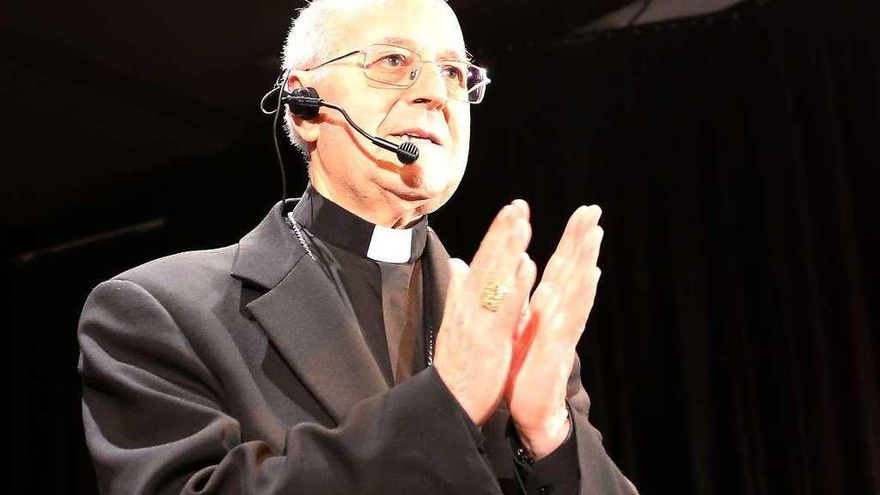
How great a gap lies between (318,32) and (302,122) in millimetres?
140

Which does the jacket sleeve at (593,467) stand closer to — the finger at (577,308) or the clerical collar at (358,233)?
the finger at (577,308)

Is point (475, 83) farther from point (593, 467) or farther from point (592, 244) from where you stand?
point (593, 467)

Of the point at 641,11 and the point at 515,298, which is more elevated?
the point at 641,11

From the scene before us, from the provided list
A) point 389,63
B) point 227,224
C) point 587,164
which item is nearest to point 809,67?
point 587,164

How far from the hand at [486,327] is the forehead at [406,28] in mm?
486

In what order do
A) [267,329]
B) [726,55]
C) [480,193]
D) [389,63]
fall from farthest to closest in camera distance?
1. [480,193]
2. [726,55]
3. [389,63]
4. [267,329]

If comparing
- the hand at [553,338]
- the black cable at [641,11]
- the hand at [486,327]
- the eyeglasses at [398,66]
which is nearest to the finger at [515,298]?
the hand at [486,327]

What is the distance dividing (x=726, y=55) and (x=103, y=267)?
3.16m

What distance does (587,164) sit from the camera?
3.39 metres

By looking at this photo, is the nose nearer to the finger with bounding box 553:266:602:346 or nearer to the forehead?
the forehead

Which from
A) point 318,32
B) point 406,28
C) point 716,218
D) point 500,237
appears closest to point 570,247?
point 500,237

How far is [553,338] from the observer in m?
1.22

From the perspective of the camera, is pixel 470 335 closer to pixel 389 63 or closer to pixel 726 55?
pixel 389 63

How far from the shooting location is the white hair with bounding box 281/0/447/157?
160cm
